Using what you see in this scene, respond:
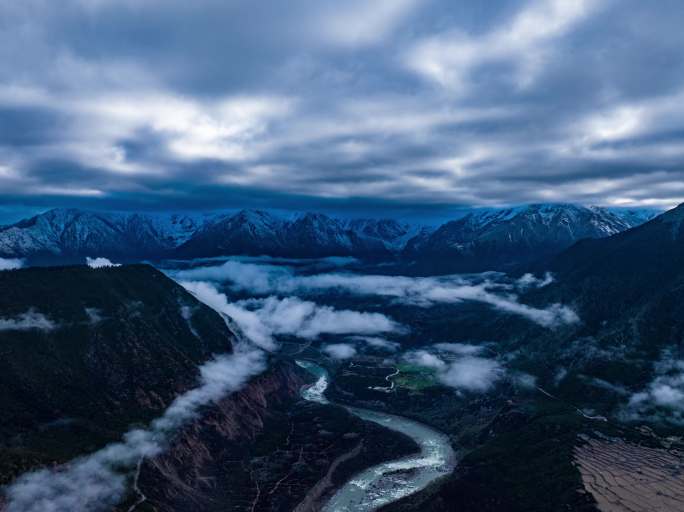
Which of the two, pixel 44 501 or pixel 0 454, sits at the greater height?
pixel 0 454

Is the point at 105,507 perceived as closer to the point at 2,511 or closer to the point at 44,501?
the point at 44,501

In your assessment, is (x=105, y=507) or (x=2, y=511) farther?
(x=105, y=507)

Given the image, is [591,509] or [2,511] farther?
[591,509]

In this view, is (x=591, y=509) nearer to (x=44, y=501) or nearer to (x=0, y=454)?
(x=44, y=501)

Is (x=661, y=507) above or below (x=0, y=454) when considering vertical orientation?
below

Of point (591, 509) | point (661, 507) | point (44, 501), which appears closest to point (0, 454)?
point (44, 501)

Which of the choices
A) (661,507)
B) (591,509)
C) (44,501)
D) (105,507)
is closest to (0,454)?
Result: (44,501)

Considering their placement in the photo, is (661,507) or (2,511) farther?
(661,507)

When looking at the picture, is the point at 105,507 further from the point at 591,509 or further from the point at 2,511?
the point at 591,509

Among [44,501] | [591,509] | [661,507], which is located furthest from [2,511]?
[661,507]
